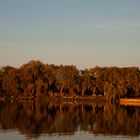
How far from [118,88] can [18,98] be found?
71.4ft

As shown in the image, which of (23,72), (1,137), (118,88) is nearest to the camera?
(1,137)

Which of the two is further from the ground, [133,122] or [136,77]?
[136,77]

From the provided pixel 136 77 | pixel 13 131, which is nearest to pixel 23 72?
pixel 136 77

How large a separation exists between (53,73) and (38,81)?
7.34 meters

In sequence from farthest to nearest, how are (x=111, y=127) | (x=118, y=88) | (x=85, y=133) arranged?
(x=118, y=88) < (x=111, y=127) < (x=85, y=133)

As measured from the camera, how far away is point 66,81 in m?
101

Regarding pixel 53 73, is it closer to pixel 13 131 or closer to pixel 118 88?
pixel 118 88

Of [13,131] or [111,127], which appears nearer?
[13,131]

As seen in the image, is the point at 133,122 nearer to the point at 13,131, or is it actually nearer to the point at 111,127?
the point at 111,127

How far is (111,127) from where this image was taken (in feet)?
135

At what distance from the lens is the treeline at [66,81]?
95.3 meters

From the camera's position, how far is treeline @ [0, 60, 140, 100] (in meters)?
95.3

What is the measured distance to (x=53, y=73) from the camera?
342ft

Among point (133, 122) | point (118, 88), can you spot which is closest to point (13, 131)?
point (133, 122)
